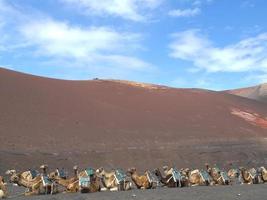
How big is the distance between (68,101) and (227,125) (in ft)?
73.3

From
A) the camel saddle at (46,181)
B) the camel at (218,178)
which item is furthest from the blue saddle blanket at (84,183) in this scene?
the camel at (218,178)

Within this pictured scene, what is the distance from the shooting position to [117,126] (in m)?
68.2

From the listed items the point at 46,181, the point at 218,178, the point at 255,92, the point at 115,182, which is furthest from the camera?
the point at 255,92

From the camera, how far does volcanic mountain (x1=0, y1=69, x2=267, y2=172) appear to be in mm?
53438

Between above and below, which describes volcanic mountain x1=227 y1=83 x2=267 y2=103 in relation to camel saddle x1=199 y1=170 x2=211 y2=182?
Result: above

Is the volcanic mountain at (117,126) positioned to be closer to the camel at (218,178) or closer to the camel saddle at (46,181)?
the camel at (218,178)

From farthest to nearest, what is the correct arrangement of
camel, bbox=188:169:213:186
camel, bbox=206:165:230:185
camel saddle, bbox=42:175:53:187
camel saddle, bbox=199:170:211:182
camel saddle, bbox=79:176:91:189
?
A: 1. camel, bbox=206:165:230:185
2. camel saddle, bbox=199:170:211:182
3. camel, bbox=188:169:213:186
4. camel saddle, bbox=79:176:91:189
5. camel saddle, bbox=42:175:53:187

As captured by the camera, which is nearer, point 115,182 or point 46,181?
point 46,181

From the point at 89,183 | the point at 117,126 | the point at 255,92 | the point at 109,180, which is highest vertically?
the point at 255,92

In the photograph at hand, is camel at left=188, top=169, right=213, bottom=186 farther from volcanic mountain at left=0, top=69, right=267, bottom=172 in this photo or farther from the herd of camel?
volcanic mountain at left=0, top=69, right=267, bottom=172

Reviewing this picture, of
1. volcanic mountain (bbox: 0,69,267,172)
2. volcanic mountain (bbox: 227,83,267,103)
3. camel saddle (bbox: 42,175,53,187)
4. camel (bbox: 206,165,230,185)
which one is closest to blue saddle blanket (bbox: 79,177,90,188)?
camel saddle (bbox: 42,175,53,187)

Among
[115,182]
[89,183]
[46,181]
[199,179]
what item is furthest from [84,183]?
[199,179]

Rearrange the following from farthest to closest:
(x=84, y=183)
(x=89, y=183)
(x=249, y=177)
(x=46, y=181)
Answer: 1. (x=249, y=177)
2. (x=89, y=183)
3. (x=84, y=183)
4. (x=46, y=181)

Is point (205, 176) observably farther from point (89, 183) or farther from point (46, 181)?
point (46, 181)
